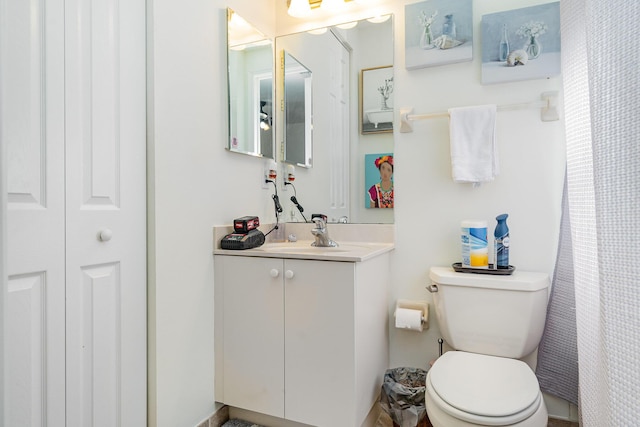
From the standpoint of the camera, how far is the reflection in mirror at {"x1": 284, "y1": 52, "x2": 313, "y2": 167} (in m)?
2.08

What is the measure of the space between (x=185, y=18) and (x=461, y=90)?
129 cm

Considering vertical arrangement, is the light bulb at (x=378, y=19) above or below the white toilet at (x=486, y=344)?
above

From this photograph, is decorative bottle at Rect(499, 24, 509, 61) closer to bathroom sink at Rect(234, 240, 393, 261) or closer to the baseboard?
bathroom sink at Rect(234, 240, 393, 261)

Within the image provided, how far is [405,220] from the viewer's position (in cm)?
180

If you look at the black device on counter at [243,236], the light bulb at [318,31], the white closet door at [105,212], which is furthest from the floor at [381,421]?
the light bulb at [318,31]

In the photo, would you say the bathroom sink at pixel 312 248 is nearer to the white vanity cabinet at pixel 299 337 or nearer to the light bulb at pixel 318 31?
the white vanity cabinet at pixel 299 337

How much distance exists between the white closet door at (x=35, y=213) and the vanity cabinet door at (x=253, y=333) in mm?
631

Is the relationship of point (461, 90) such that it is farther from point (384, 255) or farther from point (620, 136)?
point (620, 136)

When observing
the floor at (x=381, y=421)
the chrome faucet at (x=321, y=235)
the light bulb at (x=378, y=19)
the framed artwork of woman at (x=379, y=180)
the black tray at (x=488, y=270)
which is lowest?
the floor at (x=381, y=421)

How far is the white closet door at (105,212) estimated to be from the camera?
1080 millimetres

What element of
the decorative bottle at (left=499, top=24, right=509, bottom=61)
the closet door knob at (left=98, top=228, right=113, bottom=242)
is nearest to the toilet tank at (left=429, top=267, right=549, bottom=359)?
the decorative bottle at (left=499, top=24, right=509, bottom=61)

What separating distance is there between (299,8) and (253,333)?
1.76 metres

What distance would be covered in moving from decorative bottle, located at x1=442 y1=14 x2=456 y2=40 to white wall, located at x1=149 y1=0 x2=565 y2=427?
104 mm

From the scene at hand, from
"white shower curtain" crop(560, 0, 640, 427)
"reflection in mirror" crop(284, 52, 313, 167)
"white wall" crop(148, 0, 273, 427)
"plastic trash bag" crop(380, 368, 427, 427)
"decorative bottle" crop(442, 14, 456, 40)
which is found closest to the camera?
"white shower curtain" crop(560, 0, 640, 427)
